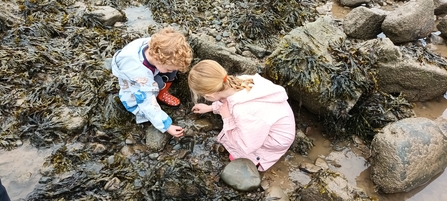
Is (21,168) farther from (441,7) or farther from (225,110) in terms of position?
(441,7)

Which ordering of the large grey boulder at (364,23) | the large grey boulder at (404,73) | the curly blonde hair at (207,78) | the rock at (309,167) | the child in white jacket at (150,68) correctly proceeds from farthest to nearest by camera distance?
1. the large grey boulder at (364,23)
2. the large grey boulder at (404,73)
3. the rock at (309,167)
4. the child in white jacket at (150,68)
5. the curly blonde hair at (207,78)

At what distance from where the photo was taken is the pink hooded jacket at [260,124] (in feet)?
11.4

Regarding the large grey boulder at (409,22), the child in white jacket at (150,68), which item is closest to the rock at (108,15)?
the child in white jacket at (150,68)


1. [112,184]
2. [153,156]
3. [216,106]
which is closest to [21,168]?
[112,184]

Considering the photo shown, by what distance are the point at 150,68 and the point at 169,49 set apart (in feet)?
1.22

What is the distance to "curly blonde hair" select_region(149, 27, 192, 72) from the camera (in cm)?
335

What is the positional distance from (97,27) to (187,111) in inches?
89.8

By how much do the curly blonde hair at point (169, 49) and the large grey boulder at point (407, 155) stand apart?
7.08ft

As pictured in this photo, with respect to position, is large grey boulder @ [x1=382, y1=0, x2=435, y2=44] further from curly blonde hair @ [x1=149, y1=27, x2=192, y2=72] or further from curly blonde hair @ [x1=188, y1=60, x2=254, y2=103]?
curly blonde hair @ [x1=149, y1=27, x2=192, y2=72]

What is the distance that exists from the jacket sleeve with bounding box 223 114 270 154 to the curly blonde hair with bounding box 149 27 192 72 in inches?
29.8

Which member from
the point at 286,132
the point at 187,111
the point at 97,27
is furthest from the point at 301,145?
the point at 97,27

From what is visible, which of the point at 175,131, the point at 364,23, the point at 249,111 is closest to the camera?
the point at 249,111

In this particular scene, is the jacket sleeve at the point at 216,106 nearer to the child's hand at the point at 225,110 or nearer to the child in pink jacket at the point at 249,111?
the child in pink jacket at the point at 249,111

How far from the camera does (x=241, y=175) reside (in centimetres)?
362
